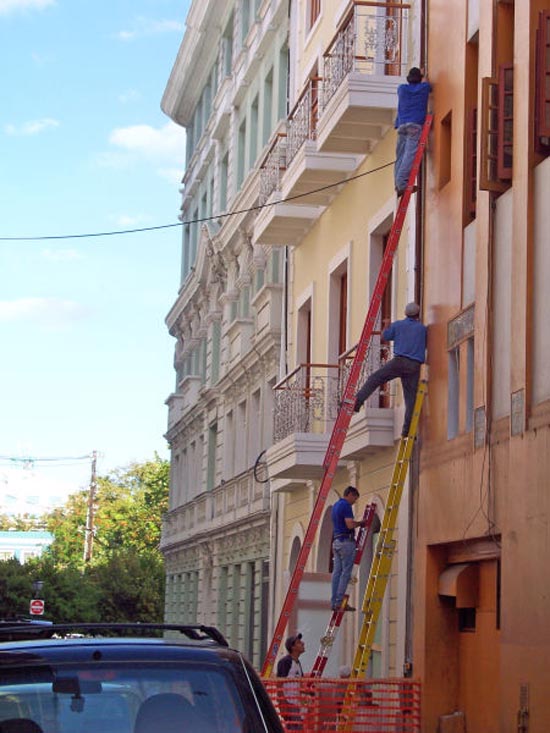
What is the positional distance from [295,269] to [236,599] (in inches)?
353

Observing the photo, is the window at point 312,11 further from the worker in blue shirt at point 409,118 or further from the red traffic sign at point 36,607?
the red traffic sign at point 36,607

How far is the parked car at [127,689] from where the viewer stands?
19.9 ft

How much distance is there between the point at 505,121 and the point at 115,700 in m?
9.66

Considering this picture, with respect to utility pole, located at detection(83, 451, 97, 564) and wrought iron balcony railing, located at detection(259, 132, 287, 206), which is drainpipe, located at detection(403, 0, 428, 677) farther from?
utility pole, located at detection(83, 451, 97, 564)

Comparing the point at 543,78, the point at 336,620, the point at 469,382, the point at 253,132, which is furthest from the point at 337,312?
the point at 253,132

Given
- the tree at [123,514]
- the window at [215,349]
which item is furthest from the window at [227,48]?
the tree at [123,514]

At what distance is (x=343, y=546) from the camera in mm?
17828

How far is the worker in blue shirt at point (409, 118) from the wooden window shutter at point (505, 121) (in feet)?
8.52

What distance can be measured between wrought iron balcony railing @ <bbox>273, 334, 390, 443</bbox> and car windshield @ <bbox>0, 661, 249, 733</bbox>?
44.1 ft

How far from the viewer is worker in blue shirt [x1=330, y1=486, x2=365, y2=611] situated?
17.7 metres

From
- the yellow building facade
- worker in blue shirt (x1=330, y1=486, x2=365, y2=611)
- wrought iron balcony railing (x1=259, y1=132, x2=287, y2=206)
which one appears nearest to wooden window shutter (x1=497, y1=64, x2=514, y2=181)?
the yellow building facade

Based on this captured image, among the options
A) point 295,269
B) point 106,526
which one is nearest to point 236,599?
point 295,269

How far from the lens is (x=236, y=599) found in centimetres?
3158

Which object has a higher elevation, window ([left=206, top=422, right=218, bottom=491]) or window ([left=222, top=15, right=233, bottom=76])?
window ([left=222, top=15, right=233, bottom=76])
